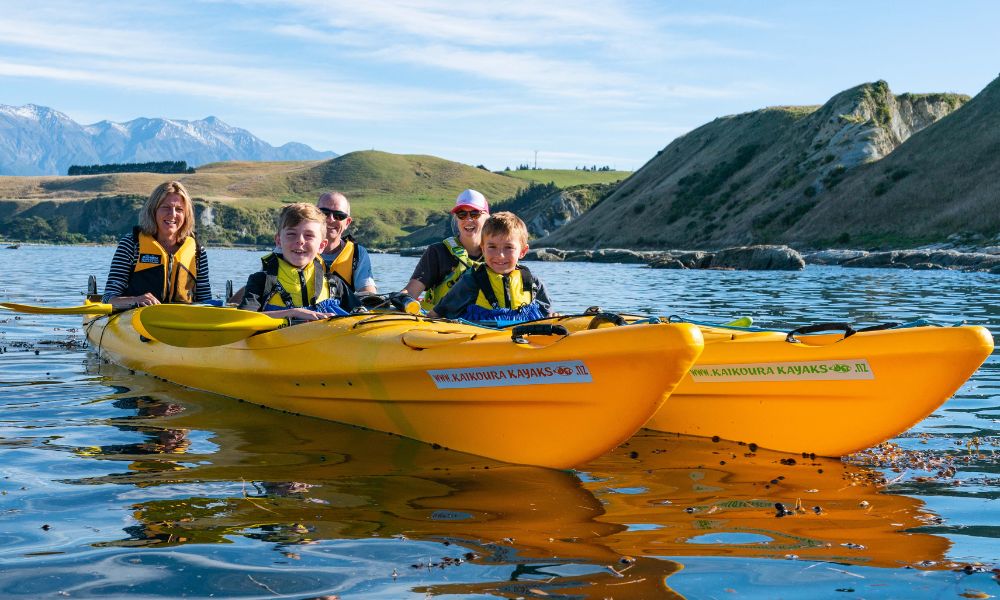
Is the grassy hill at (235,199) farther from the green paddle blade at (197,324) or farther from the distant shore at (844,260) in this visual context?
the green paddle blade at (197,324)

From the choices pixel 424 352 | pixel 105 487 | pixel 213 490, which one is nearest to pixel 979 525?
pixel 424 352

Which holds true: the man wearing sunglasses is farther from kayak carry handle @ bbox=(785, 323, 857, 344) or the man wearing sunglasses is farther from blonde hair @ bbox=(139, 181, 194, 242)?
kayak carry handle @ bbox=(785, 323, 857, 344)

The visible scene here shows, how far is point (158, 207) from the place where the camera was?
29.0ft

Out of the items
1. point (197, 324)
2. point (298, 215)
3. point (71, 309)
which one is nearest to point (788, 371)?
point (298, 215)

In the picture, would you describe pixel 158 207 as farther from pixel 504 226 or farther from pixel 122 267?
pixel 504 226

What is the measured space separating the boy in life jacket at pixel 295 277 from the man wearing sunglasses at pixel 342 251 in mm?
874

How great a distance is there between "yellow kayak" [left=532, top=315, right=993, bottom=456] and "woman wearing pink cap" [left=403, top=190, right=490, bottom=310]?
239 centimetres

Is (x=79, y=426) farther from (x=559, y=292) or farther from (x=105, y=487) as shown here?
(x=559, y=292)

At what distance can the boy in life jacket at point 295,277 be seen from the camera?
721 centimetres

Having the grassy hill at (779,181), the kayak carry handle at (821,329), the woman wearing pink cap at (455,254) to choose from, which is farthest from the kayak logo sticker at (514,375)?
the grassy hill at (779,181)

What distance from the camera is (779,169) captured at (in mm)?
69250

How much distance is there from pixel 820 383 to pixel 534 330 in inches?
76.3

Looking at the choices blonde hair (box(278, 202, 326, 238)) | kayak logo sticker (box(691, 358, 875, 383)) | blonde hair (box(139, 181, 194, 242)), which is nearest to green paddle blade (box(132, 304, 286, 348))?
blonde hair (box(278, 202, 326, 238))

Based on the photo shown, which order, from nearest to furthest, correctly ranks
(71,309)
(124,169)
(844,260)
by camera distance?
1. (71,309)
2. (844,260)
3. (124,169)
